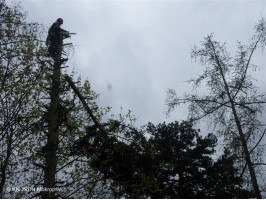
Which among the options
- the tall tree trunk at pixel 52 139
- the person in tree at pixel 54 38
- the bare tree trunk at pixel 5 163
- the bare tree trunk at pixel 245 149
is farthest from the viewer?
the person in tree at pixel 54 38

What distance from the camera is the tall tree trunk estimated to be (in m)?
6.12

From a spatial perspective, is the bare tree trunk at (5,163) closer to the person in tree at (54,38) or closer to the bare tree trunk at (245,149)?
the person in tree at (54,38)

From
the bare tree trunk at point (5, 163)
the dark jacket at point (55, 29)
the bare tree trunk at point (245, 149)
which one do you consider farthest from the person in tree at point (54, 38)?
the bare tree trunk at point (245, 149)

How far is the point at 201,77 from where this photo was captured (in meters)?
7.16

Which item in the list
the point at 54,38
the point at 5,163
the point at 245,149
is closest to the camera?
the point at 245,149

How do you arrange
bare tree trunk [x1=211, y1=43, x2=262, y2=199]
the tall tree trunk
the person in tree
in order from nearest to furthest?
bare tree trunk [x1=211, y1=43, x2=262, y2=199], the tall tree trunk, the person in tree

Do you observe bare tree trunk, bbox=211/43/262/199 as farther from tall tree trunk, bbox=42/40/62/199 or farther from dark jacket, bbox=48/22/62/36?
dark jacket, bbox=48/22/62/36

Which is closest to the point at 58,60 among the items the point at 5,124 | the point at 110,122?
the point at 5,124

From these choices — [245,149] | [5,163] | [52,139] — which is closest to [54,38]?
[52,139]

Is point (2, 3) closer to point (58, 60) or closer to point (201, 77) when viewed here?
point (58, 60)

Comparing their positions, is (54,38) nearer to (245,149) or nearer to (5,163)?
(5,163)

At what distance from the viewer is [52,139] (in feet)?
22.0

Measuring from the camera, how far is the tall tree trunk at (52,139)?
20.1ft

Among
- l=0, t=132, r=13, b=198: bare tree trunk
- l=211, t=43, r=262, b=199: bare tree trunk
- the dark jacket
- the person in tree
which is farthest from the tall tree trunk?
l=211, t=43, r=262, b=199: bare tree trunk
